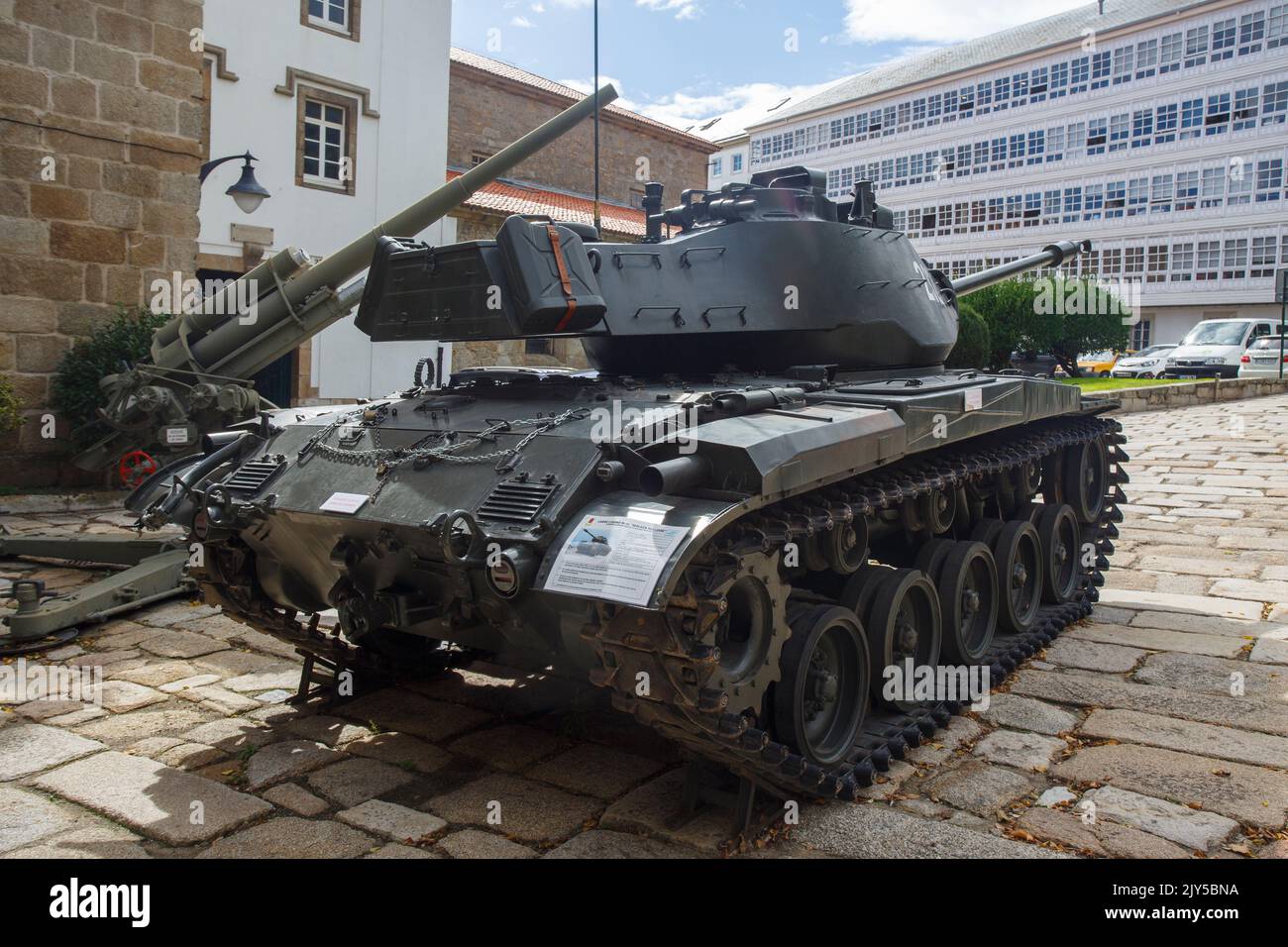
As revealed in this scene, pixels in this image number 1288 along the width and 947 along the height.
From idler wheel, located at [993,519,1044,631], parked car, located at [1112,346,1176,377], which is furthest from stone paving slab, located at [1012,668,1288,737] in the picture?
parked car, located at [1112,346,1176,377]

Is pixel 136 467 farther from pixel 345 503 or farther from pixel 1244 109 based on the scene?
pixel 1244 109

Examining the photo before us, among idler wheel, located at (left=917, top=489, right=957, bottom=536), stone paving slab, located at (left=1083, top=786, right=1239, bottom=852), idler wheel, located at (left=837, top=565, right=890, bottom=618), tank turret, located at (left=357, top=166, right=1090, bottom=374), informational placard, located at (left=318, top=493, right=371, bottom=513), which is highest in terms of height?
tank turret, located at (left=357, top=166, right=1090, bottom=374)

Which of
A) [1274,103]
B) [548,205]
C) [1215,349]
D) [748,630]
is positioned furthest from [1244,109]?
[748,630]

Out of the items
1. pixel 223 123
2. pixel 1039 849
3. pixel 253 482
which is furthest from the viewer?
pixel 223 123

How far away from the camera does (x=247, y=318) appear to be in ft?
33.5

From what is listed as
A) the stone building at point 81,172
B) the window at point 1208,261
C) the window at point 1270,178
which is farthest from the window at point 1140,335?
the stone building at point 81,172

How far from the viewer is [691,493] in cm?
404

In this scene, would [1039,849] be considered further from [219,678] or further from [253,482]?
[219,678]

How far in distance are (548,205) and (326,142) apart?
6.19 m

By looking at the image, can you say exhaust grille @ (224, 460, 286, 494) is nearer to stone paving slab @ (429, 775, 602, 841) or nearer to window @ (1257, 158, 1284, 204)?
stone paving slab @ (429, 775, 602, 841)

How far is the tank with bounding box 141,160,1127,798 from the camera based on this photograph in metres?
3.87

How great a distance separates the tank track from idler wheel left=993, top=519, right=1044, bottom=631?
1.00 m

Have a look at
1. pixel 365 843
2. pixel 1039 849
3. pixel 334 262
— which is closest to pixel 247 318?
pixel 334 262
